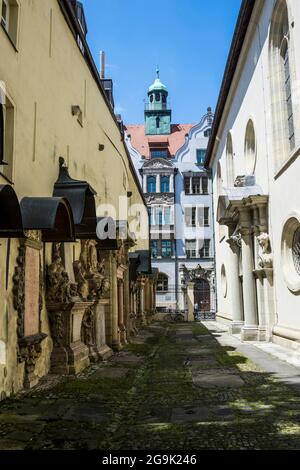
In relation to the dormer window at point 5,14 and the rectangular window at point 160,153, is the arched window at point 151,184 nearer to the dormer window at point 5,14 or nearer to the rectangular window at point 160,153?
the rectangular window at point 160,153

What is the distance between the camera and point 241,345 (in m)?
16.0

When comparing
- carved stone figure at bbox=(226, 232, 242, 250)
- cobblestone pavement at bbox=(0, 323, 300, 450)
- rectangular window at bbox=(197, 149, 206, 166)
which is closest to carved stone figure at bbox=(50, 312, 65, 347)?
cobblestone pavement at bbox=(0, 323, 300, 450)

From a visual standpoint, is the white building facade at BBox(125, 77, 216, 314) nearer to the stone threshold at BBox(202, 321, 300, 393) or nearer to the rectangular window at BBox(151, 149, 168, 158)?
the rectangular window at BBox(151, 149, 168, 158)

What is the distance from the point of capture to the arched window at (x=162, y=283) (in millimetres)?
46812

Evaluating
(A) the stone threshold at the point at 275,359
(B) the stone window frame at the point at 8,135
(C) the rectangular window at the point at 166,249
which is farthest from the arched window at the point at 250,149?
(C) the rectangular window at the point at 166,249

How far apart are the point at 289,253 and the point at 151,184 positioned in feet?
115

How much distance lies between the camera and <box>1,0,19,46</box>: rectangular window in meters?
8.42

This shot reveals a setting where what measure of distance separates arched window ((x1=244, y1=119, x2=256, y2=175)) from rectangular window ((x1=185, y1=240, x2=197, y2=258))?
2794 centimetres

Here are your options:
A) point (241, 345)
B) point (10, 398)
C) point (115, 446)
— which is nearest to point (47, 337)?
point (10, 398)

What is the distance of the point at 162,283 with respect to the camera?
47.2 metres

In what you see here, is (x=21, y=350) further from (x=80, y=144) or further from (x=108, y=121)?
(x=108, y=121)

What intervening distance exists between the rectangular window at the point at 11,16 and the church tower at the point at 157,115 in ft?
153

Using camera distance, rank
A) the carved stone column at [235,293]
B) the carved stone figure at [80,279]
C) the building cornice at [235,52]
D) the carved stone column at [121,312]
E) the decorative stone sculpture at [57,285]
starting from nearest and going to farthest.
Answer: the decorative stone sculpture at [57,285] → the carved stone figure at [80,279] → the carved stone column at [121,312] → the building cornice at [235,52] → the carved stone column at [235,293]

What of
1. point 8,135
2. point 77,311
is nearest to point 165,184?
point 77,311
